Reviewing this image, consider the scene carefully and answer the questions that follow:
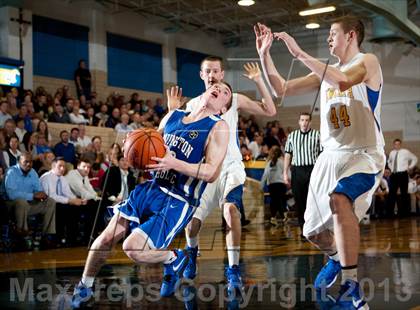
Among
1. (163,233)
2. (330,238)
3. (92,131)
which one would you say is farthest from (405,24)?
(163,233)

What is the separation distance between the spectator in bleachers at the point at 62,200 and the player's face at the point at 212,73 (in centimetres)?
441

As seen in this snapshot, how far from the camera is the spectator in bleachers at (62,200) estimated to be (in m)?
8.89

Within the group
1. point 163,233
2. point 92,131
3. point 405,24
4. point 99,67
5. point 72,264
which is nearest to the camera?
point 163,233

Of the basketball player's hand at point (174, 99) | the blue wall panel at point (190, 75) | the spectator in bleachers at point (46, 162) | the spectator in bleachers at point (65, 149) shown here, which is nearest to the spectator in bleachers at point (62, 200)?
the spectator in bleachers at point (46, 162)

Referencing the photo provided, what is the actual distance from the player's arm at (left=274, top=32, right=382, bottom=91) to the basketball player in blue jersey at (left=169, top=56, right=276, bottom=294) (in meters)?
0.97

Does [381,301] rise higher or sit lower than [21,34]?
lower

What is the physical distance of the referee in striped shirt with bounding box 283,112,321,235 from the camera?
7520 millimetres

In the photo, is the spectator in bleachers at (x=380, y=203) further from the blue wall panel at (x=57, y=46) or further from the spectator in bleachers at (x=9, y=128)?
the spectator in bleachers at (x=9, y=128)

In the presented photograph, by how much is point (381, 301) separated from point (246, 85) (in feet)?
6.71

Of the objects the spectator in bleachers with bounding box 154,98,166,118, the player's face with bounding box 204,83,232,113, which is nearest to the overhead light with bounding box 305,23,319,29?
the player's face with bounding box 204,83,232,113

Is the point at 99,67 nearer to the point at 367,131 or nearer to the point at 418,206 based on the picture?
the point at 418,206

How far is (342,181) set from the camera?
392 centimetres

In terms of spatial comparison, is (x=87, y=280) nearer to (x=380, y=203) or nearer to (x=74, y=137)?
(x=74, y=137)

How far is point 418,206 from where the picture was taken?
16516 mm
